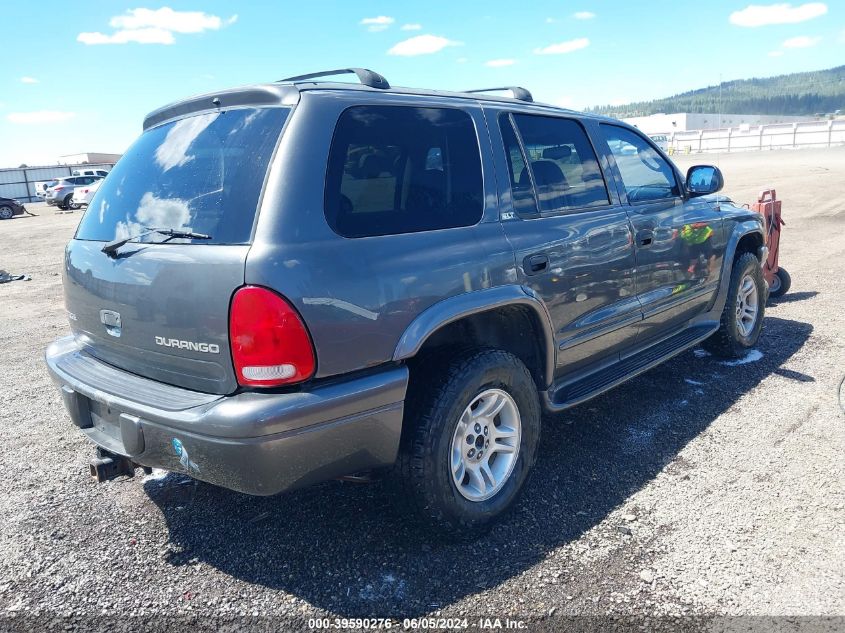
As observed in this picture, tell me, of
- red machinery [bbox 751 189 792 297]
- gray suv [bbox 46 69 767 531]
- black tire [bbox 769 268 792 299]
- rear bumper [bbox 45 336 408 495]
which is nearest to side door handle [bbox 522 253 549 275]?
gray suv [bbox 46 69 767 531]

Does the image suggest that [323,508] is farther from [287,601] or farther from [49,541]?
[49,541]

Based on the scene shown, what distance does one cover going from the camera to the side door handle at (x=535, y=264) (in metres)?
3.06

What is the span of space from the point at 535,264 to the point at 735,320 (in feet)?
8.96

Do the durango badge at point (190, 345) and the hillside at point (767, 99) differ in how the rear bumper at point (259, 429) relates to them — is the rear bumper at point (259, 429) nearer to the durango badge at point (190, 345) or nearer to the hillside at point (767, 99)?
the durango badge at point (190, 345)

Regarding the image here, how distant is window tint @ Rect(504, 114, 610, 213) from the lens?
11.0ft

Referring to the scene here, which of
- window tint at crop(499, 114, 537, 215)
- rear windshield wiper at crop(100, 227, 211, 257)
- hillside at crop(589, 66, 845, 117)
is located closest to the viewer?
rear windshield wiper at crop(100, 227, 211, 257)

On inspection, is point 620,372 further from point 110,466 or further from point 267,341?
point 110,466

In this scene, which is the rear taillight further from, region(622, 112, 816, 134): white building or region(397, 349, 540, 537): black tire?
region(622, 112, 816, 134): white building

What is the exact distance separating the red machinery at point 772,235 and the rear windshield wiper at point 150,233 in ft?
19.2

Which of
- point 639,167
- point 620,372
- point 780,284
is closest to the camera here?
point 620,372

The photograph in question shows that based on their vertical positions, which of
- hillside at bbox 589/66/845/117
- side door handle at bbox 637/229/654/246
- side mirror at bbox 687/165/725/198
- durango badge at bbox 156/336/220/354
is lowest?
durango badge at bbox 156/336/220/354

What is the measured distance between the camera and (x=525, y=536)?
2951 millimetres

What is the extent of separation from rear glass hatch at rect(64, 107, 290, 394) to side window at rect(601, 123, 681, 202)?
2333 millimetres

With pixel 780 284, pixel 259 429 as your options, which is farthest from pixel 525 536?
pixel 780 284
